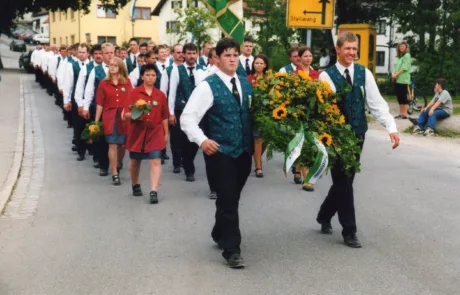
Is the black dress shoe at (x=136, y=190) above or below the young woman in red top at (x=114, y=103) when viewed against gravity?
below

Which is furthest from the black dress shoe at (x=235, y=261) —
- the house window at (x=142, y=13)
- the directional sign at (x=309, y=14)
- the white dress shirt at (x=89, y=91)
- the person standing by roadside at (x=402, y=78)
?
the house window at (x=142, y=13)

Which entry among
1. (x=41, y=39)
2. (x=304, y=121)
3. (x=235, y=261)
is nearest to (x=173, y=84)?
(x=304, y=121)

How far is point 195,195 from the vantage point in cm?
976

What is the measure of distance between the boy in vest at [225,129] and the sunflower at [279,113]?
0.27 metres

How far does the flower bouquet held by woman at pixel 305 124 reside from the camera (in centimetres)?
630

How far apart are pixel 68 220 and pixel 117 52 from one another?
26.8ft

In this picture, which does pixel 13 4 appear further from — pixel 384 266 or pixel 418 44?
pixel 384 266

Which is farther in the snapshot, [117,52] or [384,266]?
[117,52]

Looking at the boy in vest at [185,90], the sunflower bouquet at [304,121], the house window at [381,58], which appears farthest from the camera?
the house window at [381,58]

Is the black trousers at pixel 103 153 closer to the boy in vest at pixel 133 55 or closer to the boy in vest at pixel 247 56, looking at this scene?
the boy in vest at pixel 247 56

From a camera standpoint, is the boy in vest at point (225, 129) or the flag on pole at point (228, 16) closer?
the boy in vest at point (225, 129)

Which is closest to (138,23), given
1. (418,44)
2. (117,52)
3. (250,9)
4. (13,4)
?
(13,4)

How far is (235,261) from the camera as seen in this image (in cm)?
623

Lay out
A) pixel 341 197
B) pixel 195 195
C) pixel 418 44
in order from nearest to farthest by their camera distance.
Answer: pixel 341 197
pixel 195 195
pixel 418 44
